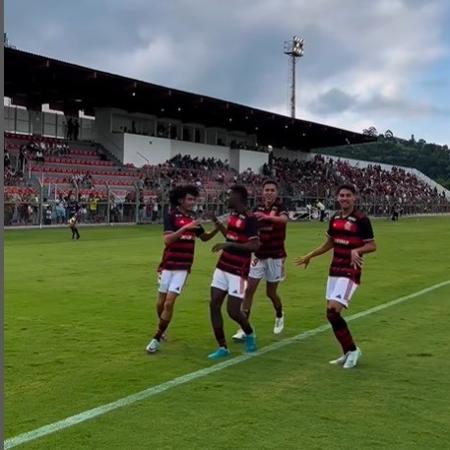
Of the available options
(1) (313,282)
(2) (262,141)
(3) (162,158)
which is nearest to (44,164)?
(3) (162,158)

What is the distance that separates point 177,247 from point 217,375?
1583 millimetres

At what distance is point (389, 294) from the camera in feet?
41.8

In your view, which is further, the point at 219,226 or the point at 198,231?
the point at 198,231

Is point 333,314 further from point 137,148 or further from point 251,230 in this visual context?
point 137,148

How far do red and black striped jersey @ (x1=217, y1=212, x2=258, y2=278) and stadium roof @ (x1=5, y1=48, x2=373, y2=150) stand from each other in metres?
31.5

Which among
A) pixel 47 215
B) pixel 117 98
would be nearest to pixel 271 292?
pixel 47 215

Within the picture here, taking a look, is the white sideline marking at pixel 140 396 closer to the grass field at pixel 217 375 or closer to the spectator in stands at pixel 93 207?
the grass field at pixel 217 375

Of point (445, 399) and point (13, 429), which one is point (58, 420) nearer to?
point (13, 429)

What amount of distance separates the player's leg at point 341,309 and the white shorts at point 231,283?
Answer: 913mm

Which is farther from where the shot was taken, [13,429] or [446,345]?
[446,345]

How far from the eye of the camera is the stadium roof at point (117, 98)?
4259cm

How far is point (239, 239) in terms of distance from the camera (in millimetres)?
7441

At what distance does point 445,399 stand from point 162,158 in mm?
49713

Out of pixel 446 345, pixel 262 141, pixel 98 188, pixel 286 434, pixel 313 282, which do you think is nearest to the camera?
pixel 286 434
